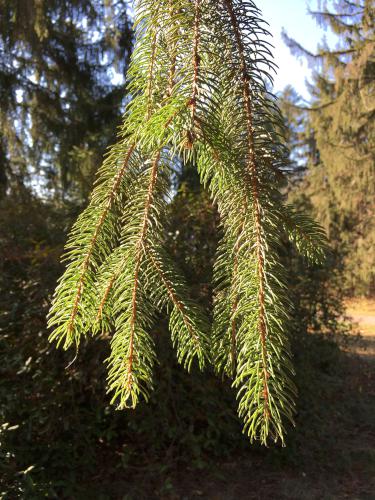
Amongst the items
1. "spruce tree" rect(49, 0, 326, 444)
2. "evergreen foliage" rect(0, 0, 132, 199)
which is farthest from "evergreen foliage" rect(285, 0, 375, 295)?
"spruce tree" rect(49, 0, 326, 444)

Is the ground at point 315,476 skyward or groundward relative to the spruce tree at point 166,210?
groundward

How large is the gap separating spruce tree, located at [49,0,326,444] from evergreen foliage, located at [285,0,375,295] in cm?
992

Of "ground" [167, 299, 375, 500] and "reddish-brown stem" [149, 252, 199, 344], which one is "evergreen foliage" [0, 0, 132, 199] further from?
"reddish-brown stem" [149, 252, 199, 344]

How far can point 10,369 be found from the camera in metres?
A: 3.43

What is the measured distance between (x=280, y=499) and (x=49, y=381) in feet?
6.03

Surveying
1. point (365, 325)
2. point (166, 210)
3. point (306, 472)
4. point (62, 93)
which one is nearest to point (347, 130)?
point (365, 325)

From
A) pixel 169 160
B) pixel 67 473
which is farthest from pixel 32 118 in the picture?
pixel 169 160

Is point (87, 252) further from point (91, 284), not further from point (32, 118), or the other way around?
point (32, 118)

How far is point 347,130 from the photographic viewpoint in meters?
13.7

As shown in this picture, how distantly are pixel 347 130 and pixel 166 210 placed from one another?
45.2ft

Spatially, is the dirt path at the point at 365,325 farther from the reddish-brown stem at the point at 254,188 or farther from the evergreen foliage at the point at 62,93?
the reddish-brown stem at the point at 254,188

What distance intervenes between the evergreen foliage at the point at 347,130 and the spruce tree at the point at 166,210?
9916 millimetres

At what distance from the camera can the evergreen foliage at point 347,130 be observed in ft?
38.7

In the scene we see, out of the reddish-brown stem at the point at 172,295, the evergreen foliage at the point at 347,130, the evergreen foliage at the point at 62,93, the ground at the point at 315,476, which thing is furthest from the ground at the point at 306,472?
the evergreen foliage at the point at 347,130
